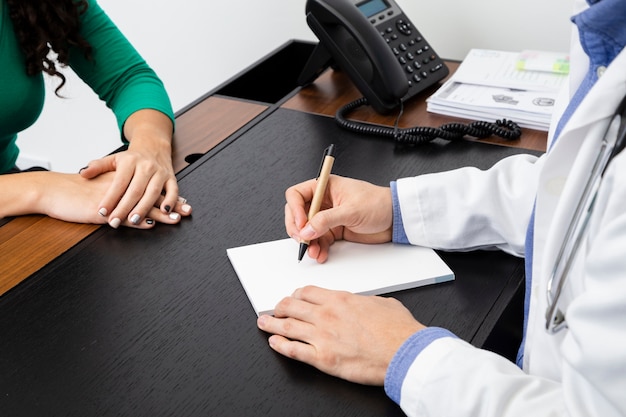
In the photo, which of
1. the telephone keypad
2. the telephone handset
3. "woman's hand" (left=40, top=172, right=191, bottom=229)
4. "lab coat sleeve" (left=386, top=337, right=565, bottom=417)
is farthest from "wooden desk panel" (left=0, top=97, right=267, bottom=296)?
"lab coat sleeve" (left=386, top=337, right=565, bottom=417)

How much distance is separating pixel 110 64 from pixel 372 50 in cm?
51

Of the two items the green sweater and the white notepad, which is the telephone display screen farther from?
the white notepad

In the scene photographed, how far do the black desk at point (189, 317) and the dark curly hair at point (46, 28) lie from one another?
1.43 feet

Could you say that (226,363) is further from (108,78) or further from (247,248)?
(108,78)

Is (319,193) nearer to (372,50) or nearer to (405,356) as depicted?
(405,356)

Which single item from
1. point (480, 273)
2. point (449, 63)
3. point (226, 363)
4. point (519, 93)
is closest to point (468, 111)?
point (519, 93)

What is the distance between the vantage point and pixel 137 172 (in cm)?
99

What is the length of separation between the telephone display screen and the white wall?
323 millimetres

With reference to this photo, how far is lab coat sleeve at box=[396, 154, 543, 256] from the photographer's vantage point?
844 mm

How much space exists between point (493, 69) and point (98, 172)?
31.3 inches

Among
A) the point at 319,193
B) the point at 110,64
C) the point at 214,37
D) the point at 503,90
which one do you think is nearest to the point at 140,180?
the point at 319,193

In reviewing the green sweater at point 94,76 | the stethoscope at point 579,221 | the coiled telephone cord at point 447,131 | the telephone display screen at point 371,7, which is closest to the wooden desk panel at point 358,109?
the coiled telephone cord at point 447,131

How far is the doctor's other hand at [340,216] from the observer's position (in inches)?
32.2

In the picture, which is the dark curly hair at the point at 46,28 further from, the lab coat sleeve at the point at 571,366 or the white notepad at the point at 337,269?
the lab coat sleeve at the point at 571,366
